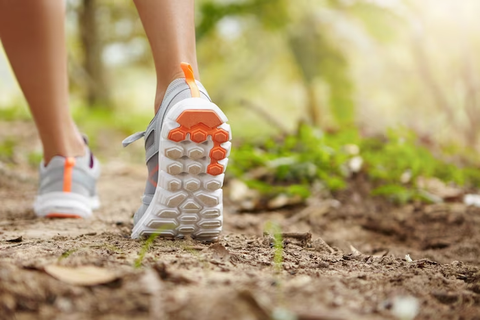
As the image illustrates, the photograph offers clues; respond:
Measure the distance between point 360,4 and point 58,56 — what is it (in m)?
5.01

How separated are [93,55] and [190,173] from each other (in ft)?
23.9

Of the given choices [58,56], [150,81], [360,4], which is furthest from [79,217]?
[150,81]

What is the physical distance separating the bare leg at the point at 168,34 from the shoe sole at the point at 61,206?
69 cm

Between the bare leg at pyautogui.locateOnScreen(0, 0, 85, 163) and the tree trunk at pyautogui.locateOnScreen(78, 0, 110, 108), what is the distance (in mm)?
6196

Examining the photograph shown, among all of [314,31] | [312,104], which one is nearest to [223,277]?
[312,104]

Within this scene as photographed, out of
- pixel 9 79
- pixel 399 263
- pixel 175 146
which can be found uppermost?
pixel 9 79

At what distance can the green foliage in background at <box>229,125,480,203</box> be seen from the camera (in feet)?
8.32

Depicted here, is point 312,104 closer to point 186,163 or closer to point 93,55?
point 93,55

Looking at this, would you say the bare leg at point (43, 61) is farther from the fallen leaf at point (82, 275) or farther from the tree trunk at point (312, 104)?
the tree trunk at point (312, 104)

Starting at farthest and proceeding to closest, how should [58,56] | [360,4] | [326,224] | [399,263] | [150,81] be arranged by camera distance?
1. [150,81]
2. [360,4]
3. [326,224]
4. [58,56]
5. [399,263]

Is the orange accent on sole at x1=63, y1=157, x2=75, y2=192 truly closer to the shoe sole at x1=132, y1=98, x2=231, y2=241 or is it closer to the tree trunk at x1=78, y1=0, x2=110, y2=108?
the shoe sole at x1=132, y1=98, x2=231, y2=241

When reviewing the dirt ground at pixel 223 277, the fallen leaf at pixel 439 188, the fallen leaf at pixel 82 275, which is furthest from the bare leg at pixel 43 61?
the fallen leaf at pixel 439 188

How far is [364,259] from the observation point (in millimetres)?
1229

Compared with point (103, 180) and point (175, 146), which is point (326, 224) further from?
point (103, 180)
